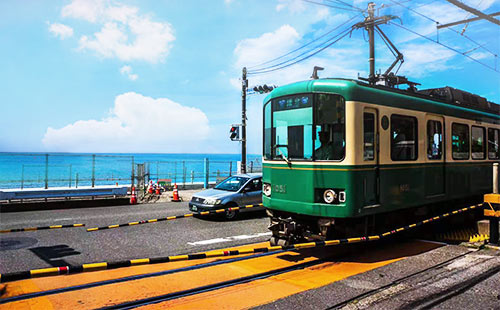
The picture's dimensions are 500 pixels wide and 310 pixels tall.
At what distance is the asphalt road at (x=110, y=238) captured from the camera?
742cm

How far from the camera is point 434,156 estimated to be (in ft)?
28.0

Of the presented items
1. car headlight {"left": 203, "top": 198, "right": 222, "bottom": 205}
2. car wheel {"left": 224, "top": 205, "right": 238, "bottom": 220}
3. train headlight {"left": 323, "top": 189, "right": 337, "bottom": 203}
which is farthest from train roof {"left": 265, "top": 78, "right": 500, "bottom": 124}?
car wheel {"left": 224, "top": 205, "right": 238, "bottom": 220}

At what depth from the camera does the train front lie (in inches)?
263

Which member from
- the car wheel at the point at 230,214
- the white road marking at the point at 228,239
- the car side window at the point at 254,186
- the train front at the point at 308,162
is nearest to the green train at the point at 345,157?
the train front at the point at 308,162

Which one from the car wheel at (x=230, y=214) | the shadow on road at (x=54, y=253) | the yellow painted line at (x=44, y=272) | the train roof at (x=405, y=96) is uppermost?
the train roof at (x=405, y=96)

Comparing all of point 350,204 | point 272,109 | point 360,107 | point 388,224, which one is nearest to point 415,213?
point 388,224

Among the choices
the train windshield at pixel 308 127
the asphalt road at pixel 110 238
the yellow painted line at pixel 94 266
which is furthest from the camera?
the asphalt road at pixel 110 238

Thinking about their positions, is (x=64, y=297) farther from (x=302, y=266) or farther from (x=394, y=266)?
(x=394, y=266)

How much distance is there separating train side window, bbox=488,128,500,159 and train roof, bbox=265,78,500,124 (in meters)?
0.37

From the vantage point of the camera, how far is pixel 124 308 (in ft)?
15.1

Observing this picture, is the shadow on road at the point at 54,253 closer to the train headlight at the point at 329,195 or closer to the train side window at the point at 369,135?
the train headlight at the point at 329,195

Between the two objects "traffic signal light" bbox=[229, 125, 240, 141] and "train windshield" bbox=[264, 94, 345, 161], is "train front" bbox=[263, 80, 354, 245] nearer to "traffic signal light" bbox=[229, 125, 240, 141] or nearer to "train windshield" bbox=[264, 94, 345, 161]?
"train windshield" bbox=[264, 94, 345, 161]

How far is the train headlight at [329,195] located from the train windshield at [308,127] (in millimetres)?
619

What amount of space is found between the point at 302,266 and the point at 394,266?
1.65 meters
